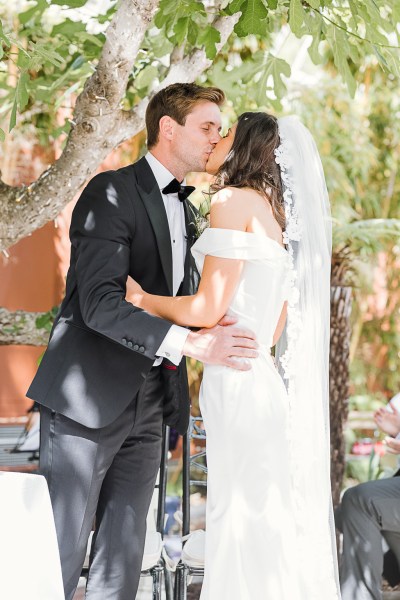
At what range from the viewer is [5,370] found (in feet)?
20.8

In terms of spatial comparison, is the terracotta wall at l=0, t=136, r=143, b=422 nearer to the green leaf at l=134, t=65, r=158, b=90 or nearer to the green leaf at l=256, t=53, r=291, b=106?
the green leaf at l=134, t=65, r=158, b=90

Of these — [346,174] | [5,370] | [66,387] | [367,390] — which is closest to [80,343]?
[66,387]

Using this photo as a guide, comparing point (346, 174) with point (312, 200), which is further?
point (346, 174)

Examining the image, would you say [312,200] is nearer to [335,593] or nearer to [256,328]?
[256,328]

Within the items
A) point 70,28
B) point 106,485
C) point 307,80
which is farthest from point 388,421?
point 307,80

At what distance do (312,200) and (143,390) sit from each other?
89 centimetres

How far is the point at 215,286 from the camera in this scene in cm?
261

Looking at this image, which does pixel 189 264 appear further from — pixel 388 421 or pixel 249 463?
pixel 388 421

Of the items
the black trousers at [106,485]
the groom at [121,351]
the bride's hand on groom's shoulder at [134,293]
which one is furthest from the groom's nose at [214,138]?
the black trousers at [106,485]

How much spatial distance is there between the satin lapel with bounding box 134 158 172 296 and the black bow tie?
6cm

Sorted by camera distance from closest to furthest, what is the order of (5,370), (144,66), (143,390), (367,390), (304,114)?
(143,390)
(144,66)
(5,370)
(304,114)
(367,390)

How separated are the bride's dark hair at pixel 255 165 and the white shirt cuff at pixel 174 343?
498mm

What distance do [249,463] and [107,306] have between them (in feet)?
2.27

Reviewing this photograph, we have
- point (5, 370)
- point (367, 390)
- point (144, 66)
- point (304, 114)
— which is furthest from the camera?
point (367, 390)
